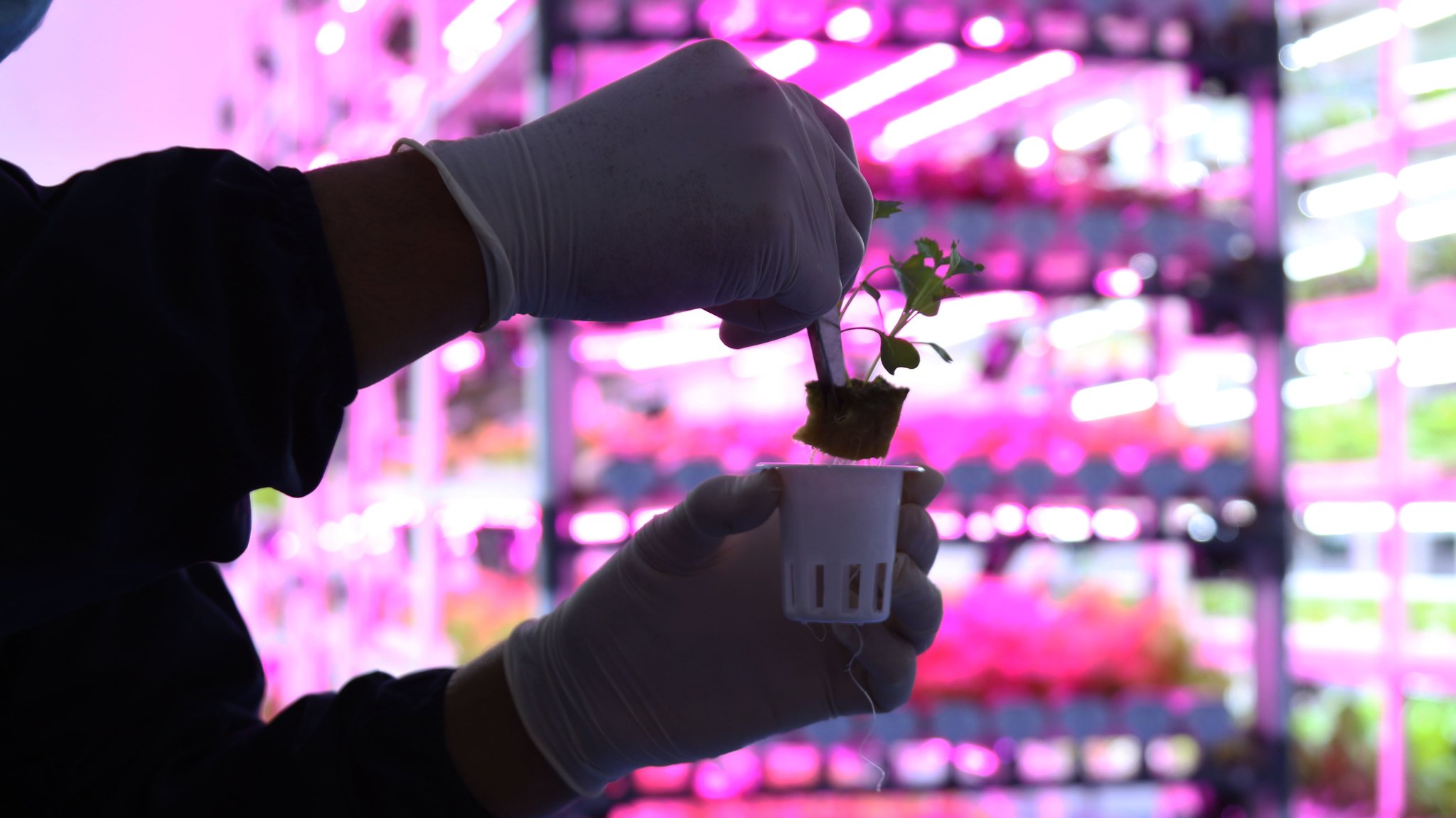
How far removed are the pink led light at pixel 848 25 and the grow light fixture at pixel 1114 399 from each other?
1663 millimetres

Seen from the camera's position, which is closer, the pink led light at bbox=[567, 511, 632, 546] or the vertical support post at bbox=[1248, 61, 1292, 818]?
the pink led light at bbox=[567, 511, 632, 546]

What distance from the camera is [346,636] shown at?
176 inches

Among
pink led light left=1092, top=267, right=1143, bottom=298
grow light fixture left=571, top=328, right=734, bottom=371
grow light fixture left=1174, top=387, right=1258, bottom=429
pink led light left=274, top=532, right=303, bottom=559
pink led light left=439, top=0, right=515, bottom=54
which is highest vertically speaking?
pink led light left=439, top=0, right=515, bottom=54

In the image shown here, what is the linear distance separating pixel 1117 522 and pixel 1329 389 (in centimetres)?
257

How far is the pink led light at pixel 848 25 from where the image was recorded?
8.90 ft

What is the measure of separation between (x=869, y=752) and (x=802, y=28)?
189 centimetres

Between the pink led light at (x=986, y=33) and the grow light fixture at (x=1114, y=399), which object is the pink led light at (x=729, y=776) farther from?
the pink led light at (x=986, y=33)

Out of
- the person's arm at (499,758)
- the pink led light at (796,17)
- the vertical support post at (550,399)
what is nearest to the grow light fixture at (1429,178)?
the pink led light at (796,17)

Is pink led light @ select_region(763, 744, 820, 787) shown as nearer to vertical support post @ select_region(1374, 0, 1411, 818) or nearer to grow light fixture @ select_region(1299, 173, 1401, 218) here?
vertical support post @ select_region(1374, 0, 1411, 818)

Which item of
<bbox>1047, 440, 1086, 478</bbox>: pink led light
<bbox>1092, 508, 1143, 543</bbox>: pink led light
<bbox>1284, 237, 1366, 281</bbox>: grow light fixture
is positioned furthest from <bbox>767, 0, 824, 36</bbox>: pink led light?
<bbox>1284, 237, 1366, 281</bbox>: grow light fixture

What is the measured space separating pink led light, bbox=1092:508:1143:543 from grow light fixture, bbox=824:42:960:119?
148 centimetres

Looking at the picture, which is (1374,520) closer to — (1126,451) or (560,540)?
(1126,451)

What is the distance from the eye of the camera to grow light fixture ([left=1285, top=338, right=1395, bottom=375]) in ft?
14.1

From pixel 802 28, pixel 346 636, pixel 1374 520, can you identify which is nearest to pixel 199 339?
pixel 802 28
